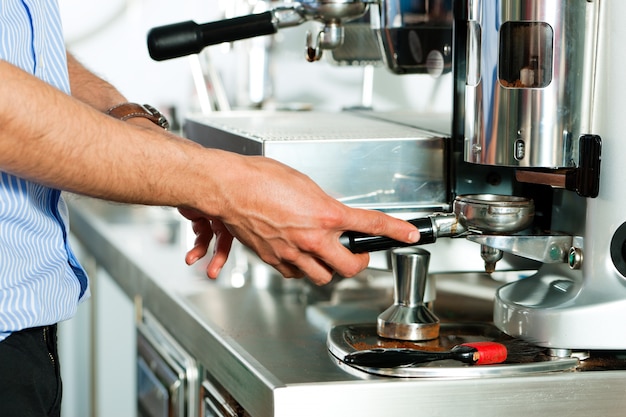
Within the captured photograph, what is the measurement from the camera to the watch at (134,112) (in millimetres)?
993

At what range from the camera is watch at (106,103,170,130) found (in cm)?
99

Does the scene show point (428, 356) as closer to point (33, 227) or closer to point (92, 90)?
point (33, 227)

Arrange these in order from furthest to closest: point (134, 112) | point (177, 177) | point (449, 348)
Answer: point (134, 112) < point (449, 348) < point (177, 177)

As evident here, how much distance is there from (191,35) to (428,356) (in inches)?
14.4

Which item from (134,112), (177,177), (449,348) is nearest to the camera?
(177,177)

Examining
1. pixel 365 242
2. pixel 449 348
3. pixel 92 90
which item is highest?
pixel 92 90

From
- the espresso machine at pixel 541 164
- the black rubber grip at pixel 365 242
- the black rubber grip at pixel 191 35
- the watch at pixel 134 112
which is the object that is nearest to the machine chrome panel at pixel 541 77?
the espresso machine at pixel 541 164

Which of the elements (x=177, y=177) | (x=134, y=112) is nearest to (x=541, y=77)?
(x=177, y=177)

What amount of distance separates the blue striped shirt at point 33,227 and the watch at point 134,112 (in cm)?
13

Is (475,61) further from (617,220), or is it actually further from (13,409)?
(13,409)

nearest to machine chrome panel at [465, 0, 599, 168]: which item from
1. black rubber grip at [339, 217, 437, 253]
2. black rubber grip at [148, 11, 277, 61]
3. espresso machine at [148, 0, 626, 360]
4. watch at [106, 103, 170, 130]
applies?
espresso machine at [148, 0, 626, 360]

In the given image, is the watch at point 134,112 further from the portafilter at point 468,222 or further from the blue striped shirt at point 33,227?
the portafilter at point 468,222

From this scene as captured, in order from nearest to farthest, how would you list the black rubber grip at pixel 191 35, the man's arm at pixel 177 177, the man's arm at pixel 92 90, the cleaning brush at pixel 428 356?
the man's arm at pixel 177 177 < the cleaning brush at pixel 428 356 < the black rubber grip at pixel 191 35 < the man's arm at pixel 92 90

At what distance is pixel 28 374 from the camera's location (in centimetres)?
80
